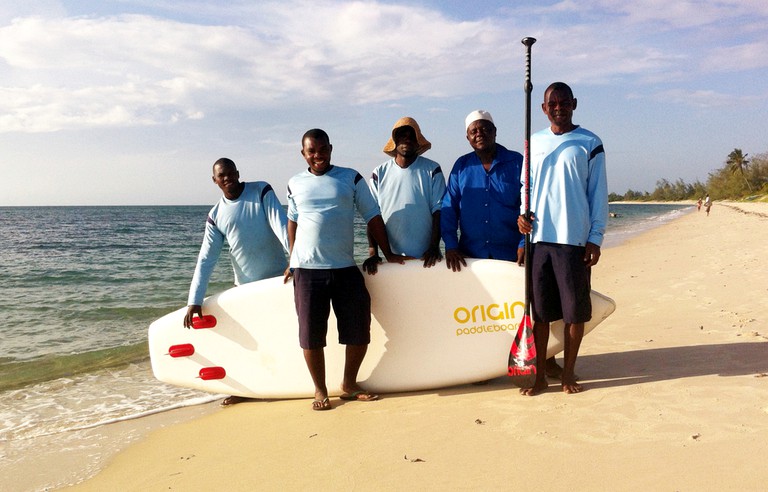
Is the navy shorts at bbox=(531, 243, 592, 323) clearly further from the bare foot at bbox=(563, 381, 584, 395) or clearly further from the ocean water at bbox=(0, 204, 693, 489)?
the ocean water at bbox=(0, 204, 693, 489)

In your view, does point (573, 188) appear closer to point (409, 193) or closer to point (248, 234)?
point (409, 193)

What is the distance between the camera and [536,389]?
3.28 m

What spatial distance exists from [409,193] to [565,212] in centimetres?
95

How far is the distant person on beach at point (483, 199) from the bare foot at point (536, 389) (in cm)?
73

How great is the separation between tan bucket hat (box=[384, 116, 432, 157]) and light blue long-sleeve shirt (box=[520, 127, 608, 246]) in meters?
0.78

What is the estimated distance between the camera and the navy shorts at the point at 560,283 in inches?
120

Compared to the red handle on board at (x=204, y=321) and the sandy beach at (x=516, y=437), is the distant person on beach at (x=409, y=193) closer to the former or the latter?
the sandy beach at (x=516, y=437)

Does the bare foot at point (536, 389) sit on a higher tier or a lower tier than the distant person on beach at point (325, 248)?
lower

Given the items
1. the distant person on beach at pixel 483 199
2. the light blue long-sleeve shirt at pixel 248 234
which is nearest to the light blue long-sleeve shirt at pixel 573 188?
the distant person on beach at pixel 483 199

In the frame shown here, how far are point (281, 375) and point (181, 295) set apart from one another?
6720 millimetres

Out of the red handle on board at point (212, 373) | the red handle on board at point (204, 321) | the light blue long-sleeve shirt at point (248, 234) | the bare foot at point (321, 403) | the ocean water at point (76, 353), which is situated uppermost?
the light blue long-sleeve shirt at point (248, 234)

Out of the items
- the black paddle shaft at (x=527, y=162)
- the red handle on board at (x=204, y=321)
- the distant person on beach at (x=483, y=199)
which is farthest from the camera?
the red handle on board at (x=204, y=321)

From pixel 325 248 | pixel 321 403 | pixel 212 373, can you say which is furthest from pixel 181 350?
pixel 325 248

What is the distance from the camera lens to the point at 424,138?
3.53 meters
